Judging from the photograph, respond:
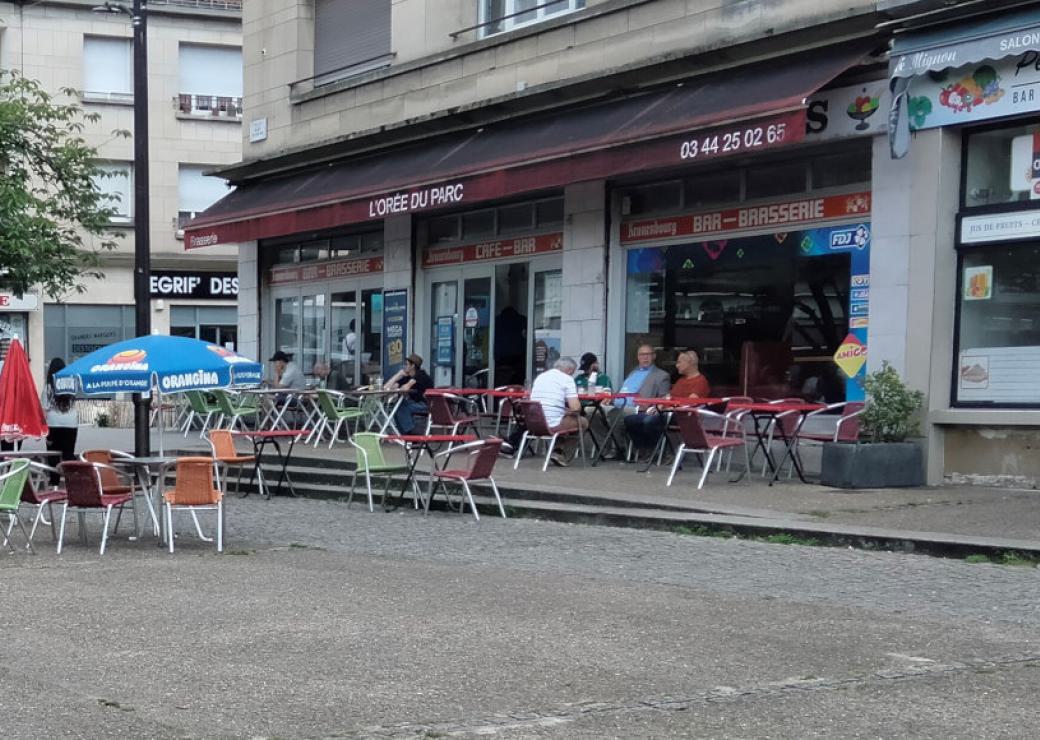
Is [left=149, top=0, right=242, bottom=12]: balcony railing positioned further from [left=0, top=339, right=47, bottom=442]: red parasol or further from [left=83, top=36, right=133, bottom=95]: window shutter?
[left=0, top=339, right=47, bottom=442]: red parasol

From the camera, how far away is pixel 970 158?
45.3 ft

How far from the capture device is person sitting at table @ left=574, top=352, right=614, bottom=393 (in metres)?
17.0

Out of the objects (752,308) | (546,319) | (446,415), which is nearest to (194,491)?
(446,415)

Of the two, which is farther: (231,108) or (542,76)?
(231,108)

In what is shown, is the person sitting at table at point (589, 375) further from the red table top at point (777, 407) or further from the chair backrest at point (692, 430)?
the chair backrest at point (692, 430)

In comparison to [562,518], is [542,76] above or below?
above

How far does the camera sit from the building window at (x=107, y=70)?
1394 inches

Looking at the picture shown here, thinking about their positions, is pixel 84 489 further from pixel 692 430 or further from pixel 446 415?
pixel 446 415

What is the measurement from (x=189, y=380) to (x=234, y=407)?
976cm

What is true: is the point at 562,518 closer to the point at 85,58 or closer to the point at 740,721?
the point at 740,721

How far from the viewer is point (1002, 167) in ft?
44.5

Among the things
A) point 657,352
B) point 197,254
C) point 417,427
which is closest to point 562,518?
point 657,352

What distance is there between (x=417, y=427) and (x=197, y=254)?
19.4 meters

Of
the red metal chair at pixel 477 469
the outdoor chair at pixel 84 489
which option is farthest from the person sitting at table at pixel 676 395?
the outdoor chair at pixel 84 489
